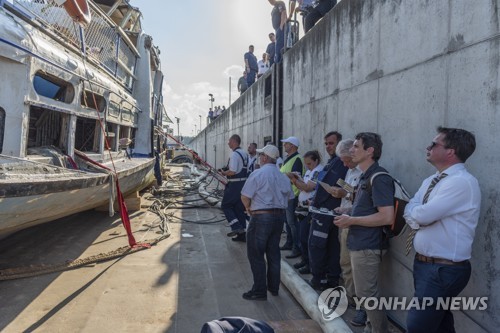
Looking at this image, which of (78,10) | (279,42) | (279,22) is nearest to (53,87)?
(78,10)

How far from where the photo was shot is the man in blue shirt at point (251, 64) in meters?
15.2

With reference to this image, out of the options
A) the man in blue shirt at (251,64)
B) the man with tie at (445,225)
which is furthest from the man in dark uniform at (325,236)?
the man in blue shirt at (251,64)

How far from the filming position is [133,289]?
4.48 m

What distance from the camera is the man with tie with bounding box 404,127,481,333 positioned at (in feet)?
7.89

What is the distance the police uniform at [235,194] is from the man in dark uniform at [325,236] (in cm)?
261

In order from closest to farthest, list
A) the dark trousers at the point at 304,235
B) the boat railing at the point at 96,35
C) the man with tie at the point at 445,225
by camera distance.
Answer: the man with tie at the point at 445,225
the boat railing at the point at 96,35
the dark trousers at the point at 304,235

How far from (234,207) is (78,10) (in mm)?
4107

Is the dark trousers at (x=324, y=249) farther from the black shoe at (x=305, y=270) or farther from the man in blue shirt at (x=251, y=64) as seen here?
the man in blue shirt at (x=251, y=64)

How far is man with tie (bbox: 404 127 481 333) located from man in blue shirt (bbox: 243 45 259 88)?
43.7 ft

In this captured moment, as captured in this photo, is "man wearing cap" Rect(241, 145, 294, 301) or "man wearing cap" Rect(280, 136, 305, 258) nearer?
"man wearing cap" Rect(241, 145, 294, 301)

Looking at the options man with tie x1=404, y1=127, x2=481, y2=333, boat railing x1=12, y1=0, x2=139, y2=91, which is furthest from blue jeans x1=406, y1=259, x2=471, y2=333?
boat railing x1=12, y1=0, x2=139, y2=91

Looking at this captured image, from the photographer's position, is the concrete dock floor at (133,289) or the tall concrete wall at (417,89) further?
the concrete dock floor at (133,289)

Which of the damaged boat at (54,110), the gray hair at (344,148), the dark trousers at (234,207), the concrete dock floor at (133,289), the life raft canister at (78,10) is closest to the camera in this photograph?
the concrete dock floor at (133,289)

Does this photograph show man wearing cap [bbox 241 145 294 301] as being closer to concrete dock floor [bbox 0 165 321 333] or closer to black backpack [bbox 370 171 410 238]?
concrete dock floor [bbox 0 165 321 333]
